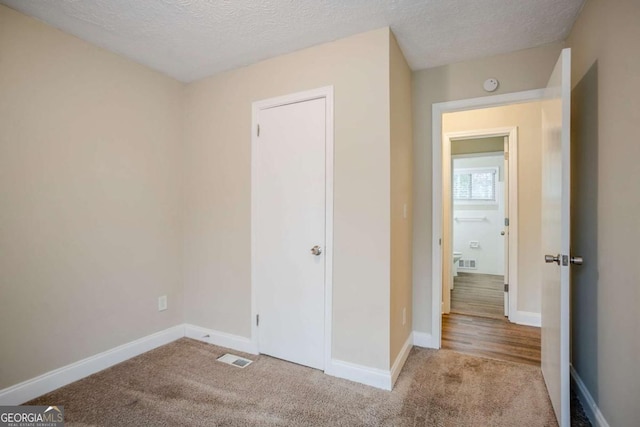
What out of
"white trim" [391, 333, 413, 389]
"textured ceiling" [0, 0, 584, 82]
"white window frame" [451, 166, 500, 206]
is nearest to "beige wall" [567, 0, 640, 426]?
"textured ceiling" [0, 0, 584, 82]

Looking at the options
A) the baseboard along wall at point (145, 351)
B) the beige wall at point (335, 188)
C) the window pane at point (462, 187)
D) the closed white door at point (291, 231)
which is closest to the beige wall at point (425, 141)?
the baseboard along wall at point (145, 351)

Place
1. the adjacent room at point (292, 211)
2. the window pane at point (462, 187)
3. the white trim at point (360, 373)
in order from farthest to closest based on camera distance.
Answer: the window pane at point (462, 187) → the white trim at point (360, 373) → the adjacent room at point (292, 211)

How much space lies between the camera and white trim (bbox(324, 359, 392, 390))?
203 cm

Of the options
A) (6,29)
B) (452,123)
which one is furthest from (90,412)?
→ (452,123)

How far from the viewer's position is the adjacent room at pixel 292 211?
A: 1714mm

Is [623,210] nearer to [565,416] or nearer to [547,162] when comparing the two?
[547,162]

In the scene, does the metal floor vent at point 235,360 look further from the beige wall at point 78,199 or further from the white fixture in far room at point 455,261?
the white fixture in far room at point 455,261

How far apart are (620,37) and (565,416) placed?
188 centimetres

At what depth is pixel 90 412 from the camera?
5.89ft

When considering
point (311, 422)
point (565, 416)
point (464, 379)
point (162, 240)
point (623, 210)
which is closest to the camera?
point (623, 210)

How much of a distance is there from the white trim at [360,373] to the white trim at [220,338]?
0.73 m

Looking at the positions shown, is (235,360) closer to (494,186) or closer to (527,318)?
(527,318)

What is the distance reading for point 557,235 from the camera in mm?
1670

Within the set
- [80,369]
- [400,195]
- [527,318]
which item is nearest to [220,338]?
[80,369]
